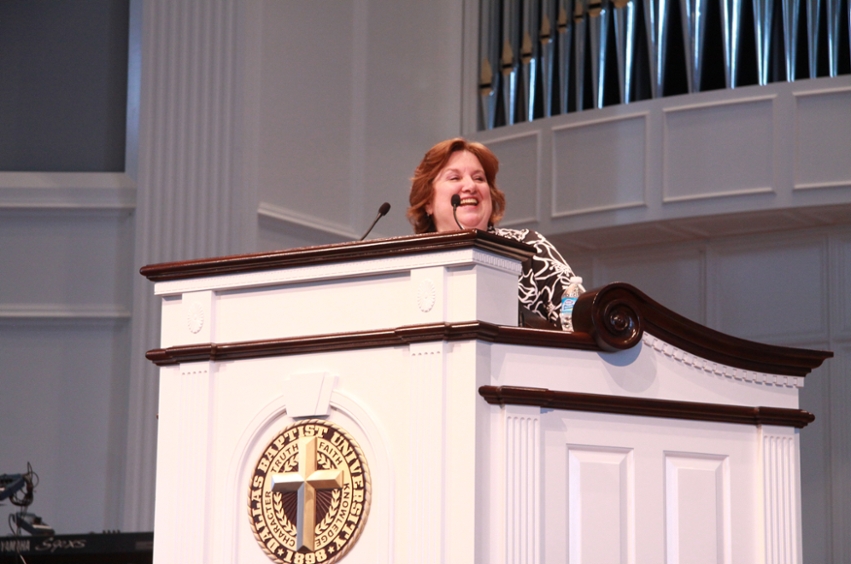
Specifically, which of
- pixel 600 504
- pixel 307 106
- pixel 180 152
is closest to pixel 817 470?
pixel 307 106

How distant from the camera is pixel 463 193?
121 inches

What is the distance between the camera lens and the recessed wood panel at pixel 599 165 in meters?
6.02

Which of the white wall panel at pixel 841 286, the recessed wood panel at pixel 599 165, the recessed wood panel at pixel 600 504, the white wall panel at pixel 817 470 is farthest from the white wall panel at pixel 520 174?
the recessed wood panel at pixel 600 504

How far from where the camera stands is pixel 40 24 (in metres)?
6.04

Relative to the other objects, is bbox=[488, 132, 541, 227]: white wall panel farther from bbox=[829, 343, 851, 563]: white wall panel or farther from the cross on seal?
the cross on seal

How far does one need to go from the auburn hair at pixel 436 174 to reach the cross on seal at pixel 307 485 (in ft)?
3.65

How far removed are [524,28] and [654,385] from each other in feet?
15.4

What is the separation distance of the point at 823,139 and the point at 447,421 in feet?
13.3

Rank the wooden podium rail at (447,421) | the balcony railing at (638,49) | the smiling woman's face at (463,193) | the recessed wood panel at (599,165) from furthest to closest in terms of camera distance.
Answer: the recessed wood panel at (599,165)
the balcony railing at (638,49)
the smiling woman's face at (463,193)
the wooden podium rail at (447,421)

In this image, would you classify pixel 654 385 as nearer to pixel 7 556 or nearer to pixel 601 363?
pixel 601 363

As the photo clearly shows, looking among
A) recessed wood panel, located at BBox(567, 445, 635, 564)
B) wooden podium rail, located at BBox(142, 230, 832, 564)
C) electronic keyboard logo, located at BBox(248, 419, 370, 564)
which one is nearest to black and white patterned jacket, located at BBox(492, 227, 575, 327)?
wooden podium rail, located at BBox(142, 230, 832, 564)

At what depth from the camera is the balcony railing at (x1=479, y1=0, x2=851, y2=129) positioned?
19.2 feet

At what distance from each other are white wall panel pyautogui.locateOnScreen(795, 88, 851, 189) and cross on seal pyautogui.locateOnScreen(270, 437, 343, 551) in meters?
4.00

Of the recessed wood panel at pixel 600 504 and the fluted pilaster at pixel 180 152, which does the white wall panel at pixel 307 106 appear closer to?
the fluted pilaster at pixel 180 152
